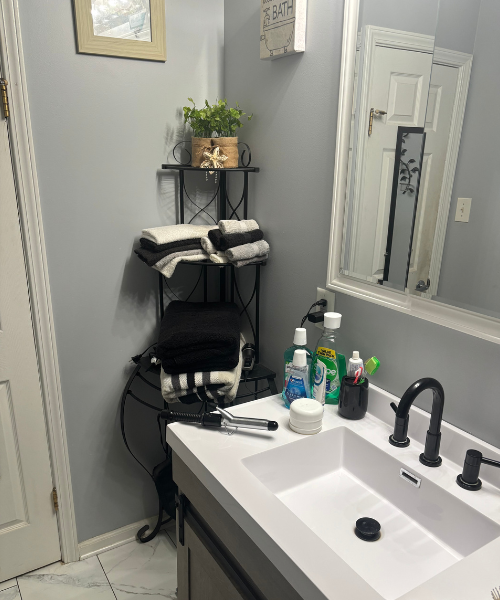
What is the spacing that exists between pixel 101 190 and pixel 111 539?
52.6 inches

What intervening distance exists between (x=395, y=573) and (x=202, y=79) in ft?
4.98

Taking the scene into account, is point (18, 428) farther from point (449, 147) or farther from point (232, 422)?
point (449, 147)

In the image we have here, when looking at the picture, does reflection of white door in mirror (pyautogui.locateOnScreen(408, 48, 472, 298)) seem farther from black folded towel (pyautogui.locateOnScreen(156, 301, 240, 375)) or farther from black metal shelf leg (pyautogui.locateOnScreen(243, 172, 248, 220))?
black metal shelf leg (pyautogui.locateOnScreen(243, 172, 248, 220))

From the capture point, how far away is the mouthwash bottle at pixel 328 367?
4.05 ft

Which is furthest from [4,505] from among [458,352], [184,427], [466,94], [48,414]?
[466,94]

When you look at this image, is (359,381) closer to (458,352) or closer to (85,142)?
(458,352)

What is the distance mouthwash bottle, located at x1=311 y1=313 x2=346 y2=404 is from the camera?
123 cm

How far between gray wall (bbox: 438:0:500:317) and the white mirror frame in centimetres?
3

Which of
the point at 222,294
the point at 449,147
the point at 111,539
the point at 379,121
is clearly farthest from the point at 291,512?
the point at 111,539

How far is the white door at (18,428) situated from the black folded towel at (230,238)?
59 centimetres

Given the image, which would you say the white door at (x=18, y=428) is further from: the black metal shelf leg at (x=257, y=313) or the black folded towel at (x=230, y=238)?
the black metal shelf leg at (x=257, y=313)

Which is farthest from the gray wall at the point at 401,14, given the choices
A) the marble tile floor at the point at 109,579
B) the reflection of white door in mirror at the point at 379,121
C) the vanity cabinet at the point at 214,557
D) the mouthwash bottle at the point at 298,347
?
the marble tile floor at the point at 109,579

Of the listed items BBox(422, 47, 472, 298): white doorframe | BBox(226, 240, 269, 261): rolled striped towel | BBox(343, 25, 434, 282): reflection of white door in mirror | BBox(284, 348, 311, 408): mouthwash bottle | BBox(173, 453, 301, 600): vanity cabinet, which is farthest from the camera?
→ BBox(226, 240, 269, 261): rolled striped towel

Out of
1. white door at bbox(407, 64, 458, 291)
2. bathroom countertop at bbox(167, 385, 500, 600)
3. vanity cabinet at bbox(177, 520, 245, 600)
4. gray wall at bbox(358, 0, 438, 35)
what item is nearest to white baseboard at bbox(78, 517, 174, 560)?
vanity cabinet at bbox(177, 520, 245, 600)
